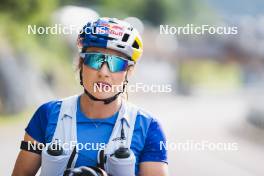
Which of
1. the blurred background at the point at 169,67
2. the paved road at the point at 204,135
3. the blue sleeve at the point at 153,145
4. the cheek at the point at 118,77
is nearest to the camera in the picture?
the blue sleeve at the point at 153,145

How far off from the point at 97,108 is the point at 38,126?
0.93ft

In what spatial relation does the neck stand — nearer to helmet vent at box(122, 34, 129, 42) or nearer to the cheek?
the cheek

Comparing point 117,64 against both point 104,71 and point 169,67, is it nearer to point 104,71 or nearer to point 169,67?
point 104,71

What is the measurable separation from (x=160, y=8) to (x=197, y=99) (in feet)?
6.09

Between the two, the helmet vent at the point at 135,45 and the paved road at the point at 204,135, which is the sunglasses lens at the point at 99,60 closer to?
the helmet vent at the point at 135,45

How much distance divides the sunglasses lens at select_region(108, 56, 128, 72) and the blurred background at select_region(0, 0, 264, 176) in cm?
415

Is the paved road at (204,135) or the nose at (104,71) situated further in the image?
the paved road at (204,135)

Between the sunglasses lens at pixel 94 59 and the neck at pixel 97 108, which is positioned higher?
the sunglasses lens at pixel 94 59

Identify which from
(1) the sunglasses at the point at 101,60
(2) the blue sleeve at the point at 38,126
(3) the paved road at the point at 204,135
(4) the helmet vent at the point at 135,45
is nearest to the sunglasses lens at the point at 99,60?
(1) the sunglasses at the point at 101,60

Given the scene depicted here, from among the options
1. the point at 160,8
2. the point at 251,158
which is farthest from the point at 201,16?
the point at 251,158

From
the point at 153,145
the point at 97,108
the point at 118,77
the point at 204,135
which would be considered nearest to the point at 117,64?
the point at 118,77

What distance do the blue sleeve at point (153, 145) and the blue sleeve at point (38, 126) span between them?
47 centimetres

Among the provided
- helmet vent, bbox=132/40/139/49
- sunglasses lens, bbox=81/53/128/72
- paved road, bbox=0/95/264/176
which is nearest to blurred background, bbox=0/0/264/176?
paved road, bbox=0/95/264/176

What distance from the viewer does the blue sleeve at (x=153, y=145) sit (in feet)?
9.32
